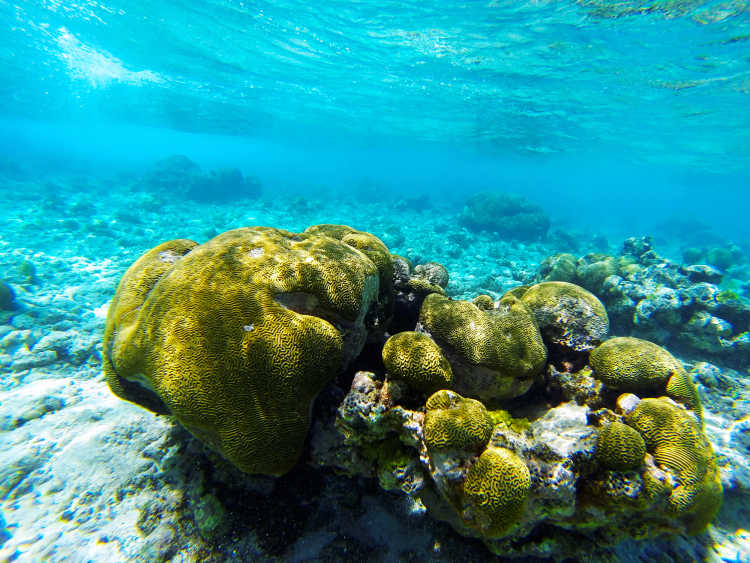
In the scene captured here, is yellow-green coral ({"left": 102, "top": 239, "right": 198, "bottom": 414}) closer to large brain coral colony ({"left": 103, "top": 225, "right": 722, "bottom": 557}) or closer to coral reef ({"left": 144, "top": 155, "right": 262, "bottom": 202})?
large brain coral colony ({"left": 103, "top": 225, "right": 722, "bottom": 557})

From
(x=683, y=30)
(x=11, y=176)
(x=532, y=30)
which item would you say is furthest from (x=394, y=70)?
(x=11, y=176)

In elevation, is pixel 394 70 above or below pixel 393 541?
above

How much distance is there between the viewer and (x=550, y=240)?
25.4 meters

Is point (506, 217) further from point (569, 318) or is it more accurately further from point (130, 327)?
point (130, 327)

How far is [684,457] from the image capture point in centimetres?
281

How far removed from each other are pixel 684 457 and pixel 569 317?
78.7 inches

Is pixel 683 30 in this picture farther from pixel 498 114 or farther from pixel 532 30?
pixel 498 114

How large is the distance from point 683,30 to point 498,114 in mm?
15541

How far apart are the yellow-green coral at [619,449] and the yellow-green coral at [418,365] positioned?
55.2 inches

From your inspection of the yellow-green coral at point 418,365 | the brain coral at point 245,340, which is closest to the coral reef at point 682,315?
the yellow-green coral at point 418,365

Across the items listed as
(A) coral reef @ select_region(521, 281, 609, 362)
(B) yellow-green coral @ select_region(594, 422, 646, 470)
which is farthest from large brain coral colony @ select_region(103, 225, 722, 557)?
(A) coral reef @ select_region(521, 281, 609, 362)

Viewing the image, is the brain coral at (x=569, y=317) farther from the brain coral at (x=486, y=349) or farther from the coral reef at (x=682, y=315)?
the coral reef at (x=682, y=315)

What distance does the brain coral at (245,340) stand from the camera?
2834 millimetres

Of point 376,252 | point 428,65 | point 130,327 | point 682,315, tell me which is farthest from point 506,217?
point 130,327
